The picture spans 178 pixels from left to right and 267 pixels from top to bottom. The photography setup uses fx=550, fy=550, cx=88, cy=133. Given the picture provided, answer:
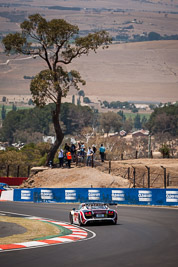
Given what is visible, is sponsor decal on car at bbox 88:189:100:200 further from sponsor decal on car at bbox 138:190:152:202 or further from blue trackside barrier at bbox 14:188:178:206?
sponsor decal on car at bbox 138:190:152:202

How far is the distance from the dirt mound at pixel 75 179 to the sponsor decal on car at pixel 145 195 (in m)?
10.9

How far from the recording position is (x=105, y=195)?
3891 cm

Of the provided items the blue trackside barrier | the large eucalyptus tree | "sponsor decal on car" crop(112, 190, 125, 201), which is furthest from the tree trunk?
"sponsor decal on car" crop(112, 190, 125, 201)

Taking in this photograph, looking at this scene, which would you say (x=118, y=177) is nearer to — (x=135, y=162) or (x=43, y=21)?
(x=135, y=162)

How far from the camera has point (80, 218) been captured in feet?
79.8

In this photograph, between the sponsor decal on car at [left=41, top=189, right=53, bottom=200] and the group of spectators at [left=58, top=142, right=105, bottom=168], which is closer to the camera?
the sponsor decal on car at [left=41, top=189, right=53, bottom=200]

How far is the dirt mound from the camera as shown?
4888 centimetres

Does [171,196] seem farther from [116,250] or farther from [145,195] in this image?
[116,250]

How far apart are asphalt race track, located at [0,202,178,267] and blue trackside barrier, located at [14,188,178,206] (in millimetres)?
10681

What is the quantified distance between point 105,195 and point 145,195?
3.27 meters

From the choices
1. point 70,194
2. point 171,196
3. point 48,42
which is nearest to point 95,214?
point 171,196

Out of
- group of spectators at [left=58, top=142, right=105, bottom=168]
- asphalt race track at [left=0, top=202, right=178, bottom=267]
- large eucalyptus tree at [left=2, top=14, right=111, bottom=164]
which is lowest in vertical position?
asphalt race track at [left=0, top=202, right=178, bottom=267]

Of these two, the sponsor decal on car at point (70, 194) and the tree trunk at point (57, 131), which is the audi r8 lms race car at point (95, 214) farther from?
the tree trunk at point (57, 131)

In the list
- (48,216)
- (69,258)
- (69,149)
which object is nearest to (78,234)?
(69,258)
